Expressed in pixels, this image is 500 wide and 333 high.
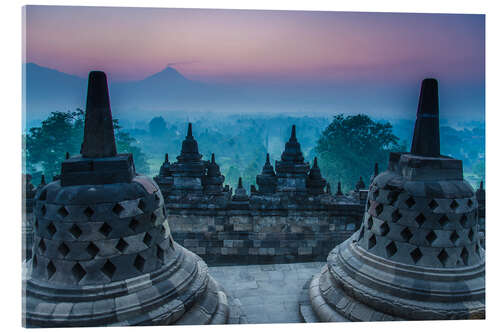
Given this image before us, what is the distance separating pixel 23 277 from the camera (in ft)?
12.7

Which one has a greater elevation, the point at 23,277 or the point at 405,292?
the point at 23,277

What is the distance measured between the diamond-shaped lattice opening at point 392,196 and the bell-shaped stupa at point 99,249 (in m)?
2.85

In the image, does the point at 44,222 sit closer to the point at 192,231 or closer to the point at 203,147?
the point at 192,231

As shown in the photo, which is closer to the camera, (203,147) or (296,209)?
(296,209)

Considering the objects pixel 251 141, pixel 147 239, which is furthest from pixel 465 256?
pixel 251 141

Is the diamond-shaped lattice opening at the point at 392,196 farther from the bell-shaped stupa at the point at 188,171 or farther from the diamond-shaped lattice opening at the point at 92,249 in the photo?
the bell-shaped stupa at the point at 188,171

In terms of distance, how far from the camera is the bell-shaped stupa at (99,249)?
3.56 metres

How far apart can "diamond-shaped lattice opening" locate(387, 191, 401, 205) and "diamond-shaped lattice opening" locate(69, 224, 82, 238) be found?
3.81 metres

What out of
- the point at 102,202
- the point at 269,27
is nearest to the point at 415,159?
the point at 269,27

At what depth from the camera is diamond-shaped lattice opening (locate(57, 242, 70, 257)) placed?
365 centimetres

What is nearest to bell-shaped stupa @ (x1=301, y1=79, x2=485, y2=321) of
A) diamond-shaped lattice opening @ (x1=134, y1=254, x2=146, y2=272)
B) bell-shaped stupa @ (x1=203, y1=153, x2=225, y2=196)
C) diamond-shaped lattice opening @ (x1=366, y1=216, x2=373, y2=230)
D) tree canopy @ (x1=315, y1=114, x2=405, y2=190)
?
diamond-shaped lattice opening @ (x1=366, y1=216, x2=373, y2=230)

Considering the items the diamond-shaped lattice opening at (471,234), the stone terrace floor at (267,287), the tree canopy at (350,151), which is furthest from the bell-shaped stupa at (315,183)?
the tree canopy at (350,151)

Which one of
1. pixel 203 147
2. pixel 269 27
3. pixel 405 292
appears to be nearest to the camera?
pixel 405 292

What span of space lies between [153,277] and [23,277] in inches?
59.5
